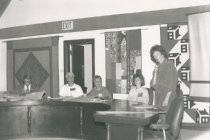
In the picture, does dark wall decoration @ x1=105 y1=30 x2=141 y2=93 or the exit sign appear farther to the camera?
the exit sign

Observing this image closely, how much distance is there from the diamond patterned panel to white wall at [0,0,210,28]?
1.01m

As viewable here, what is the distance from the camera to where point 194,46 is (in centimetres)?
572

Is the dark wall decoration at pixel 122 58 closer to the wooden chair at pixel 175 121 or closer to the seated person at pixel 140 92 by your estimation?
the seated person at pixel 140 92

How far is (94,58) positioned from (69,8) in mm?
1412

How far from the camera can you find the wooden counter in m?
4.73

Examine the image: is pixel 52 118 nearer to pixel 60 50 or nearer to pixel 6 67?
pixel 60 50

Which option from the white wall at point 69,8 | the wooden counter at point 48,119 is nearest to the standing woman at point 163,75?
the wooden counter at point 48,119

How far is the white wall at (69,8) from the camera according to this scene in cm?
668

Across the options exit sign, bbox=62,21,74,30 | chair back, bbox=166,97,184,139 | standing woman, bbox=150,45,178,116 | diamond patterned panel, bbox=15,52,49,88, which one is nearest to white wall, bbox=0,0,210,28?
exit sign, bbox=62,21,74,30

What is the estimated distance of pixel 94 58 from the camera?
752 centimetres

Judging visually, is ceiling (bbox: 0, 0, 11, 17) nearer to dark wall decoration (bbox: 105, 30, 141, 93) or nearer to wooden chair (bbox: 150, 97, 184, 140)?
A: dark wall decoration (bbox: 105, 30, 141, 93)

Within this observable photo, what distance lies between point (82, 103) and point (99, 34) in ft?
9.84

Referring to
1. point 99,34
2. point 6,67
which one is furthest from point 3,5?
point 99,34

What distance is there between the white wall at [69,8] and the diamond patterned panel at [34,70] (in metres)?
1.01
